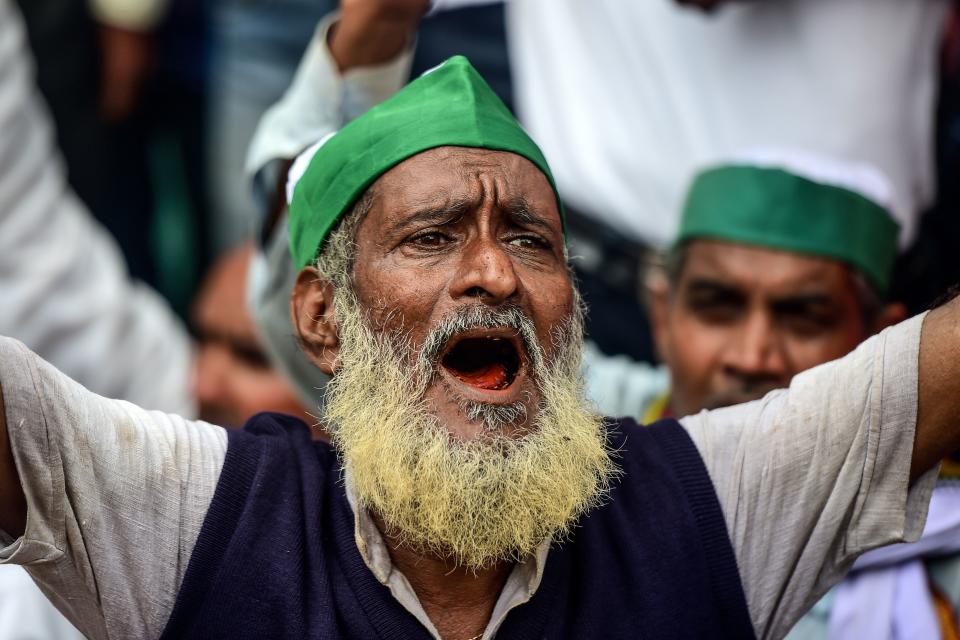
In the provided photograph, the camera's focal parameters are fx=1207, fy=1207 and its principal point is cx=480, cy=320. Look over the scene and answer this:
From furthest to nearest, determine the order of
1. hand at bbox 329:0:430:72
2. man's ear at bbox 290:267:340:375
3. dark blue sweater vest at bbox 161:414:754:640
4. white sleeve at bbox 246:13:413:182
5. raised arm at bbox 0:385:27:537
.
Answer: white sleeve at bbox 246:13:413:182 → hand at bbox 329:0:430:72 → man's ear at bbox 290:267:340:375 → dark blue sweater vest at bbox 161:414:754:640 → raised arm at bbox 0:385:27:537

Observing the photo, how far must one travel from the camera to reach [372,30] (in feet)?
10.9

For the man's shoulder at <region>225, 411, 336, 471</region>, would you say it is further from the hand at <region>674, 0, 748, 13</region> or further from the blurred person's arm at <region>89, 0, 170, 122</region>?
the blurred person's arm at <region>89, 0, 170, 122</region>

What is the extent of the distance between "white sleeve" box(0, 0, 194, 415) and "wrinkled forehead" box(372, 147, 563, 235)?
8.41 feet

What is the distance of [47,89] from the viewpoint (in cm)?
566

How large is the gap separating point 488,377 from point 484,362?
5 centimetres

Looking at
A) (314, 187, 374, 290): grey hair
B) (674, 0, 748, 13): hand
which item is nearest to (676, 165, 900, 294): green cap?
(674, 0, 748, 13): hand

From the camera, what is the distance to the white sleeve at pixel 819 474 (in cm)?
249

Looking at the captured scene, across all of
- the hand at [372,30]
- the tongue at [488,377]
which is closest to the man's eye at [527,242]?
the tongue at [488,377]

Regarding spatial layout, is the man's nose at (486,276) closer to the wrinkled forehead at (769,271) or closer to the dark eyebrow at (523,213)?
the dark eyebrow at (523,213)

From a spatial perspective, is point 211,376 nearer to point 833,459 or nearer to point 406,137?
point 406,137

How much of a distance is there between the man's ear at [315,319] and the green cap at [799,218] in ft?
5.43

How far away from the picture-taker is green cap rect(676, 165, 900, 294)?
377 cm

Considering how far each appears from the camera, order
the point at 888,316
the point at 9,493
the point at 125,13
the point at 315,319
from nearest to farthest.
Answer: the point at 9,493 → the point at 315,319 → the point at 888,316 → the point at 125,13

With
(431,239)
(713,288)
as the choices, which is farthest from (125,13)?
(431,239)
